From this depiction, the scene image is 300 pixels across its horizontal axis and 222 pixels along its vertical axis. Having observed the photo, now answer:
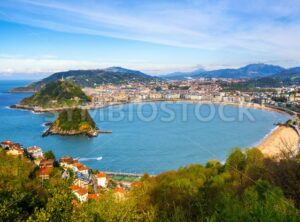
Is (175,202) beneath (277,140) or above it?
above

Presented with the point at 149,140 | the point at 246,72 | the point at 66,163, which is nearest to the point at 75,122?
the point at 149,140

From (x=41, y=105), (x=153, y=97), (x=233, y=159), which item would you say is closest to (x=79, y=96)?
(x=41, y=105)

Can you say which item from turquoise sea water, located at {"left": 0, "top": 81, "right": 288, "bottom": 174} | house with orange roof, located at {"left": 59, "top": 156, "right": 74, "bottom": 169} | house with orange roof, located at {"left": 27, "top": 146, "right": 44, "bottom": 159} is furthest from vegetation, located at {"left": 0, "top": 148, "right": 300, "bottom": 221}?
house with orange roof, located at {"left": 27, "top": 146, "right": 44, "bottom": 159}

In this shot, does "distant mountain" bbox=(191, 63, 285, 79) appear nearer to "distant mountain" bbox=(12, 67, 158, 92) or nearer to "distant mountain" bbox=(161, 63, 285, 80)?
"distant mountain" bbox=(161, 63, 285, 80)

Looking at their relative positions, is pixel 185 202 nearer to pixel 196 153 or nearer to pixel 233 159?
pixel 233 159

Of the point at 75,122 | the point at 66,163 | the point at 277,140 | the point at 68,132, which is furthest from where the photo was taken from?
the point at 75,122

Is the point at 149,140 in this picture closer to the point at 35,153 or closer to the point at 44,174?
the point at 35,153
